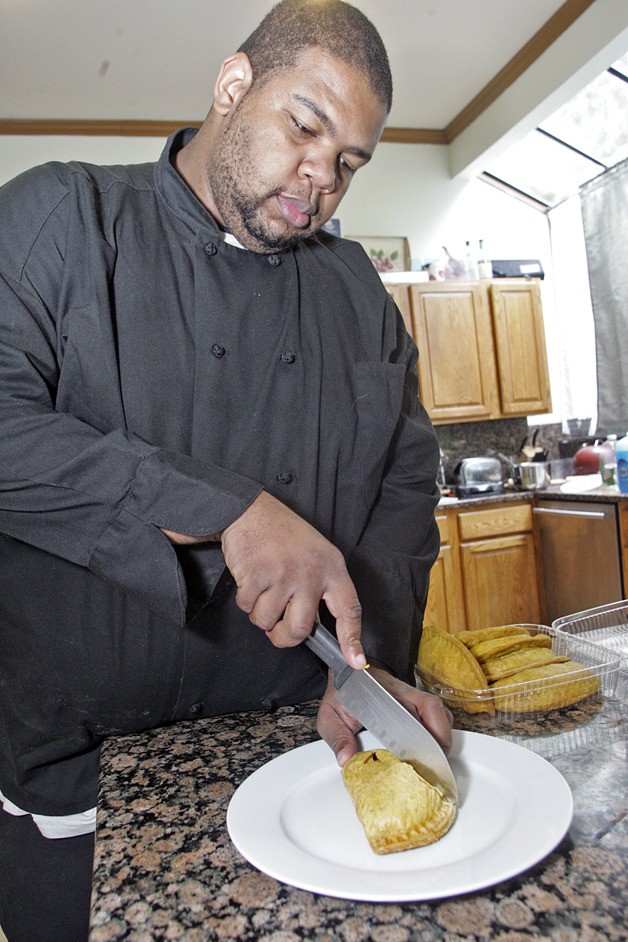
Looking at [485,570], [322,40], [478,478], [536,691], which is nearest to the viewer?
[536,691]

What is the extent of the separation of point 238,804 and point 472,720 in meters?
0.32

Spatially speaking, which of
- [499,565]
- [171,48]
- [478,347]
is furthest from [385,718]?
[478,347]

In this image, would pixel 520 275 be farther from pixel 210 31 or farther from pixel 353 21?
pixel 353 21

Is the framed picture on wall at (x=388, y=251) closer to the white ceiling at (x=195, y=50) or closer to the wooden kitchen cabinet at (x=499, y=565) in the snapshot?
the white ceiling at (x=195, y=50)

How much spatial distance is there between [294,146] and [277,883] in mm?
842

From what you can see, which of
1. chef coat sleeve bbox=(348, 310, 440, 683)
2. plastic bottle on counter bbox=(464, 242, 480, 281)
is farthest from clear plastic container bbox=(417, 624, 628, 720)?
plastic bottle on counter bbox=(464, 242, 480, 281)

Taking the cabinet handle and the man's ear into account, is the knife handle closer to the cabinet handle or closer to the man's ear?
the man's ear

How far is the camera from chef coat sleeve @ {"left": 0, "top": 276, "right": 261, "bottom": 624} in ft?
2.52

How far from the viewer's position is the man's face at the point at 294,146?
985mm

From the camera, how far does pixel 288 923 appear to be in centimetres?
51

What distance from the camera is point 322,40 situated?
0.99 metres

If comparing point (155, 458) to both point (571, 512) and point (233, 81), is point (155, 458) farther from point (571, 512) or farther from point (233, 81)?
point (571, 512)

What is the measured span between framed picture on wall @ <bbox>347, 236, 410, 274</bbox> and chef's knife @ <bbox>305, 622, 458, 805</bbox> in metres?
4.12

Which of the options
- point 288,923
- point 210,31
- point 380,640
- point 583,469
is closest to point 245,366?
point 380,640
